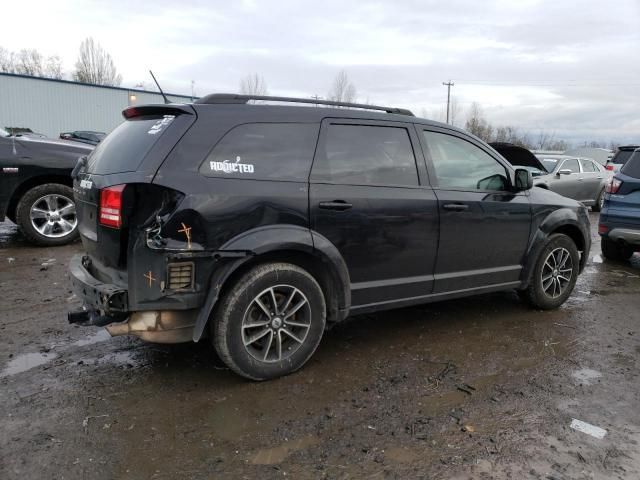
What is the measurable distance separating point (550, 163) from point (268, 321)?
1108 cm

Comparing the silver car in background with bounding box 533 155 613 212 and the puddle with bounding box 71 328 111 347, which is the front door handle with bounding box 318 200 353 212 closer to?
the puddle with bounding box 71 328 111 347

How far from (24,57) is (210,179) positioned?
74.1m

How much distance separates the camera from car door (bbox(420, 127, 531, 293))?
13.7ft

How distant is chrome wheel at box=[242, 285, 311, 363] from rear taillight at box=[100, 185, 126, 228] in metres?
0.98

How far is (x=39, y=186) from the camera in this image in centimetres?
690

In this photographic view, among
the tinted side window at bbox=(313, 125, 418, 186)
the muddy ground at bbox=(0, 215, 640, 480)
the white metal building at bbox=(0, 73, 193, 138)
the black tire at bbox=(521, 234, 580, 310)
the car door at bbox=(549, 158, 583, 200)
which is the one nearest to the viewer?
the muddy ground at bbox=(0, 215, 640, 480)

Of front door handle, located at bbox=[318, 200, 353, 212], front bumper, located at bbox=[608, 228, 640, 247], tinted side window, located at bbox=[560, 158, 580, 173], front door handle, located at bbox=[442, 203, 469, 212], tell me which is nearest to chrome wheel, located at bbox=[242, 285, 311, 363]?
front door handle, located at bbox=[318, 200, 353, 212]

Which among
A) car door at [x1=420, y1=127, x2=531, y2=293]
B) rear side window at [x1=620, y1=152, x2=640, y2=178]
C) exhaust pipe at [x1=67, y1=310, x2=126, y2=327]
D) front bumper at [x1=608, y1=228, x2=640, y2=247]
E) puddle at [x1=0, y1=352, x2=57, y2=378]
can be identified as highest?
rear side window at [x1=620, y1=152, x2=640, y2=178]

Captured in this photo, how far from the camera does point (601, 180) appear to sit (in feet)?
44.5

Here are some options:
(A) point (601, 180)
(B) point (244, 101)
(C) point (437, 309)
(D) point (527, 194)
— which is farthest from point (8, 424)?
(A) point (601, 180)

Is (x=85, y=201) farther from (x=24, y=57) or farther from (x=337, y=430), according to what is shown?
(x=24, y=57)

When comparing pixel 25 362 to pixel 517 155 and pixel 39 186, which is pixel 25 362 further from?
pixel 517 155

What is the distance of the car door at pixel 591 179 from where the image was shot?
510 inches

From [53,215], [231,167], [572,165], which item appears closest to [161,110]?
[231,167]
